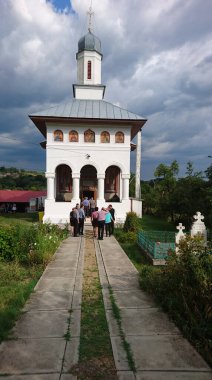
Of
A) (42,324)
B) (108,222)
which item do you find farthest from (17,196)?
(42,324)

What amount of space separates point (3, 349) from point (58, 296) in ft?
7.84

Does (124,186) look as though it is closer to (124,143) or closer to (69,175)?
(124,143)

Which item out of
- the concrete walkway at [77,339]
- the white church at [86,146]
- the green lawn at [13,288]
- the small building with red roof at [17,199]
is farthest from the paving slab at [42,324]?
the small building with red roof at [17,199]

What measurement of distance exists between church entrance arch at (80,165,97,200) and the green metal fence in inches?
498

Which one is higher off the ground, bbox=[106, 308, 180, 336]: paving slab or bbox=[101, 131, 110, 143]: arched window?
bbox=[101, 131, 110, 143]: arched window

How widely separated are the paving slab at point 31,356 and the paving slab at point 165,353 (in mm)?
1009

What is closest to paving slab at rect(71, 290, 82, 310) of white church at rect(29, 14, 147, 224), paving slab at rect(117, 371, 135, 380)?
paving slab at rect(117, 371, 135, 380)

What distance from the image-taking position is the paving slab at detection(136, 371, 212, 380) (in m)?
3.69

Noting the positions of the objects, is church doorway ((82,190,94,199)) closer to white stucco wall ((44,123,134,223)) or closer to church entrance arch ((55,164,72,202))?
church entrance arch ((55,164,72,202))

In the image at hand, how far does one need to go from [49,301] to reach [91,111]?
1814cm

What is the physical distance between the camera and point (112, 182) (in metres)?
26.6

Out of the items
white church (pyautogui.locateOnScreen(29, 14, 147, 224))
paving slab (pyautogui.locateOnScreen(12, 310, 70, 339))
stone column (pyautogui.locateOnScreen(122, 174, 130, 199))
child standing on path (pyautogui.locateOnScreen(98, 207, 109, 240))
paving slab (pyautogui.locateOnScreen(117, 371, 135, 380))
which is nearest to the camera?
paving slab (pyautogui.locateOnScreen(117, 371, 135, 380))

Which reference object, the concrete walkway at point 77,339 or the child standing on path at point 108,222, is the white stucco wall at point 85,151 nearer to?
the child standing on path at point 108,222

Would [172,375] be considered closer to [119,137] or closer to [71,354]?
[71,354]
